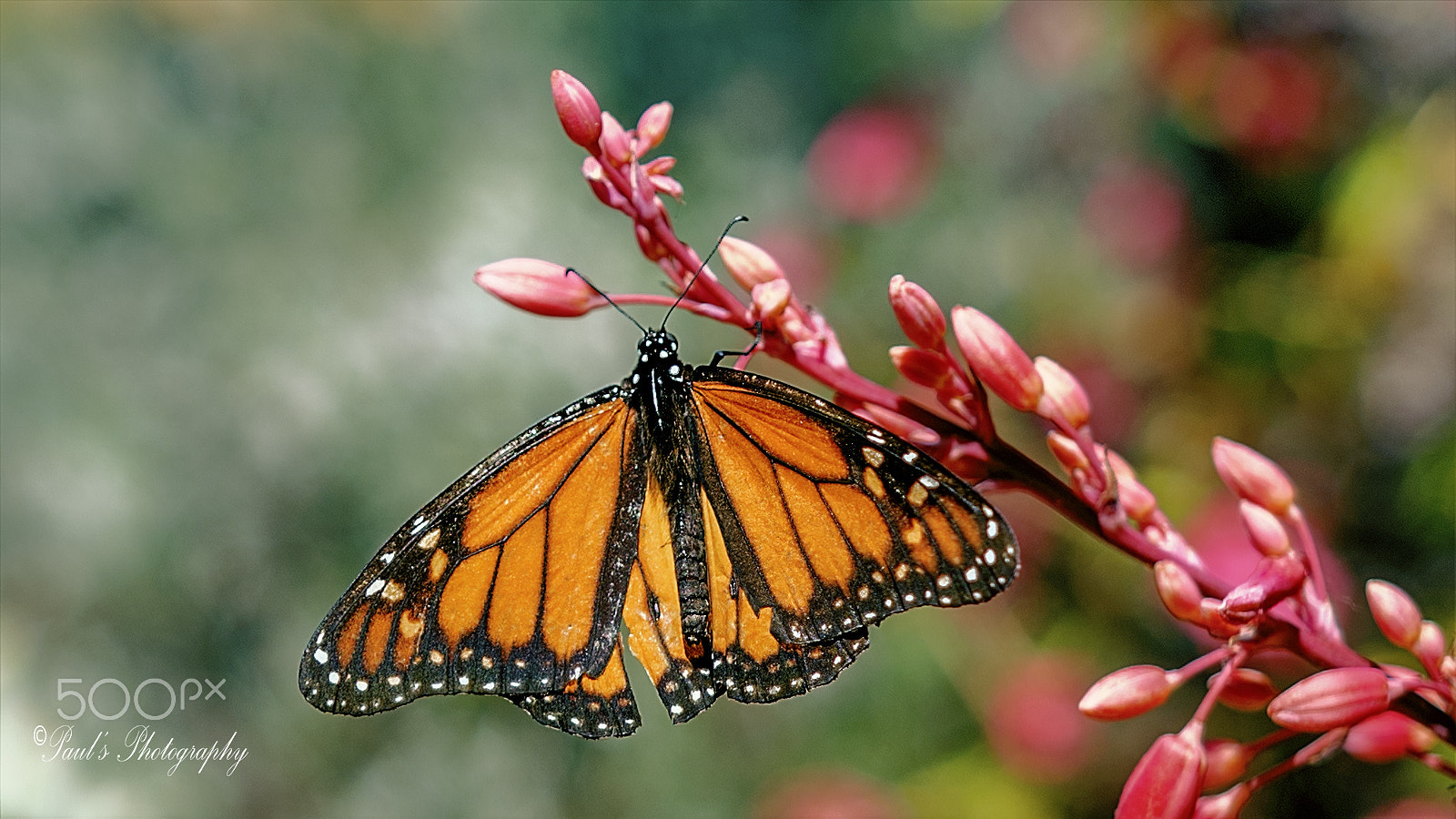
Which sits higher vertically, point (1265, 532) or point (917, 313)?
point (917, 313)

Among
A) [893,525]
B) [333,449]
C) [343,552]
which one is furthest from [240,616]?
[893,525]

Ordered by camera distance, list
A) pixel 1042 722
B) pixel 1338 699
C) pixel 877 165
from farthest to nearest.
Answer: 1. pixel 877 165
2. pixel 1042 722
3. pixel 1338 699

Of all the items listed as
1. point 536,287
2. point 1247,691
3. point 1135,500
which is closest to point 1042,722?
point 1247,691

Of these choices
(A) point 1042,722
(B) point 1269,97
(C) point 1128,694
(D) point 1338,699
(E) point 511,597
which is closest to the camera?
(D) point 1338,699

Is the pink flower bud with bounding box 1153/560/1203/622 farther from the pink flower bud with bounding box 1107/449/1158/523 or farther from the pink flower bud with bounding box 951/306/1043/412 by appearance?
the pink flower bud with bounding box 951/306/1043/412

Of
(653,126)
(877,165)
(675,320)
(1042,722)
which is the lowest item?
(1042,722)

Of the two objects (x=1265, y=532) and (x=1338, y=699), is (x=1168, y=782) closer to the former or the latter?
A: (x=1338, y=699)

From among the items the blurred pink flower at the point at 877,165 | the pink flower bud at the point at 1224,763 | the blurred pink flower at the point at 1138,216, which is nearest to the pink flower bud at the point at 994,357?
the pink flower bud at the point at 1224,763
